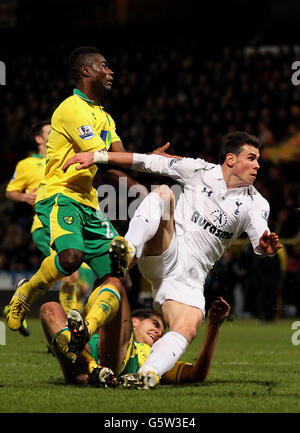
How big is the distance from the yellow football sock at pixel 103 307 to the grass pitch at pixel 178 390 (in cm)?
42

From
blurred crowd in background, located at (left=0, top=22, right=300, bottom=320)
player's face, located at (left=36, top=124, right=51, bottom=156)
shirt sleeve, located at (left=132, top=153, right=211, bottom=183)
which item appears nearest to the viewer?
shirt sleeve, located at (left=132, top=153, right=211, bottom=183)

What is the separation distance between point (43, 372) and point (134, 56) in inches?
660

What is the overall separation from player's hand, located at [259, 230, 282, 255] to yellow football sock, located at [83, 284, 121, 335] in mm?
1048

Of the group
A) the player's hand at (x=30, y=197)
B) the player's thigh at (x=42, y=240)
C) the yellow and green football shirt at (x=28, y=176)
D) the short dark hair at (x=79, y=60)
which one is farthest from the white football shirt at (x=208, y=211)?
the yellow and green football shirt at (x=28, y=176)

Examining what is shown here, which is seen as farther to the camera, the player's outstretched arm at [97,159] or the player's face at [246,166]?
the player's face at [246,166]

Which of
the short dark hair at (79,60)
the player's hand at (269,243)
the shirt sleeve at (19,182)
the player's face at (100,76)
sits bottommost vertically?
the player's hand at (269,243)

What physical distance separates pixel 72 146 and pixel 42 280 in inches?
43.5

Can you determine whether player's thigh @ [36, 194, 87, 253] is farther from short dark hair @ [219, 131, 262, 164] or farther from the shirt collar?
short dark hair @ [219, 131, 262, 164]

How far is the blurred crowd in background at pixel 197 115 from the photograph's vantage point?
14.8 metres

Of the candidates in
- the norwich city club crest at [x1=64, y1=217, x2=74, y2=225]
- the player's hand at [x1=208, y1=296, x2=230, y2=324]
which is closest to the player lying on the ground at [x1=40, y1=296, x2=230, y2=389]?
the player's hand at [x1=208, y1=296, x2=230, y2=324]

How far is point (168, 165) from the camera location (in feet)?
18.5

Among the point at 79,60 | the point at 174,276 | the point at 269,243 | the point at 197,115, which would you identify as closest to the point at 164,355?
the point at 174,276

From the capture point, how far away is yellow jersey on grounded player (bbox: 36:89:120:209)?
5.98 metres

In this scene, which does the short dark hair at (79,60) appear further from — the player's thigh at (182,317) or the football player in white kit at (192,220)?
the player's thigh at (182,317)
